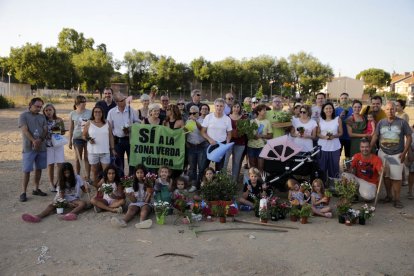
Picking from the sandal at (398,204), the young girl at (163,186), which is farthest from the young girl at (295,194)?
the young girl at (163,186)

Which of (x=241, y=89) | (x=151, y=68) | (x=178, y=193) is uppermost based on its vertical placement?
(x=151, y=68)

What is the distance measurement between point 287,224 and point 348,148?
11.0 ft

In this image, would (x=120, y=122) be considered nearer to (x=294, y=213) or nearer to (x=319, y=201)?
(x=294, y=213)

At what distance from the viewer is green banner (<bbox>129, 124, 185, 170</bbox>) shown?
24.7 feet

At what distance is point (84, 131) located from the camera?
7059 mm

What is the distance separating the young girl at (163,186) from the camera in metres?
6.63

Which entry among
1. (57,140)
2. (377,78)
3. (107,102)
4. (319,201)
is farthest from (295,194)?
(377,78)

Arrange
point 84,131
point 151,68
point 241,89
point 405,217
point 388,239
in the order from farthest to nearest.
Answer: point 151,68 → point 241,89 → point 84,131 → point 405,217 → point 388,239

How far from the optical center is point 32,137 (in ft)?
23.2

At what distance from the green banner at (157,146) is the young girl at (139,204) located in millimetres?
790

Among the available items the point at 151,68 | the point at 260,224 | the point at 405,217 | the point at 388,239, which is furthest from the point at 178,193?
the point at 151,68

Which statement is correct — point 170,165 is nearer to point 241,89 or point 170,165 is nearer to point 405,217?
point 405,217

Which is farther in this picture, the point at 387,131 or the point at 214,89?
the point at 214,89

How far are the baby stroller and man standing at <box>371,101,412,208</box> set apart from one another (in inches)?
51.9
